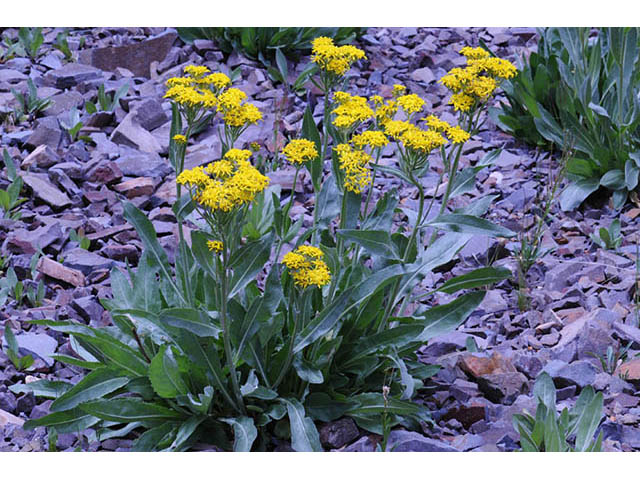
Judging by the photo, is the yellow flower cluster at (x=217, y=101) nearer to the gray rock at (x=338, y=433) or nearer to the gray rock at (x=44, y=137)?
the gray rock at (x=338, y=433)

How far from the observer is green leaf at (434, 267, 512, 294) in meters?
2.71

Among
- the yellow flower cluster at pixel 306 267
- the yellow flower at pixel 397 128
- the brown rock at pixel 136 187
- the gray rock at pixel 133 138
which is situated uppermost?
the yellow flower at pixel 397 128

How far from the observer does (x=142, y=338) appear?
279 centimetres

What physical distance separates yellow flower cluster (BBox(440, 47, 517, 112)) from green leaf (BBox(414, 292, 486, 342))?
0.65 meters

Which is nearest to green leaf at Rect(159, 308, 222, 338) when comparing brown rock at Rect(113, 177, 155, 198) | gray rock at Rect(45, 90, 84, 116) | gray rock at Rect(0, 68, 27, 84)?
brown rock at Rect(113, 177, 155, 198)

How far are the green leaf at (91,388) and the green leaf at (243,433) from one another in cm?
37

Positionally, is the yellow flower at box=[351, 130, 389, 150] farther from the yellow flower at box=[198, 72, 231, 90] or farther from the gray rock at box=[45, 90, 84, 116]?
the gray rock at box=[45, 90, 84, 116]

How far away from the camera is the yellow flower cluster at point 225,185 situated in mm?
2051

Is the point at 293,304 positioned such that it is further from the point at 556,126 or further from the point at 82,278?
the point at 556,126

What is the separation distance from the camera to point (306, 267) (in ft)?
7.66

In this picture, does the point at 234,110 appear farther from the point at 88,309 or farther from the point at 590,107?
the point at 590,107

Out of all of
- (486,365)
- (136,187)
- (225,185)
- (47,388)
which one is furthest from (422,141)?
(136,187)

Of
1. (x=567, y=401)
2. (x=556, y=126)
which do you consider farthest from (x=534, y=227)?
(x=567, y=401)

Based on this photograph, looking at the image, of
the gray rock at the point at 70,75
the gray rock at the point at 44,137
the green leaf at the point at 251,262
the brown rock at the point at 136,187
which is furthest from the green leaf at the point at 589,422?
the gray rock at the point at 70,75
